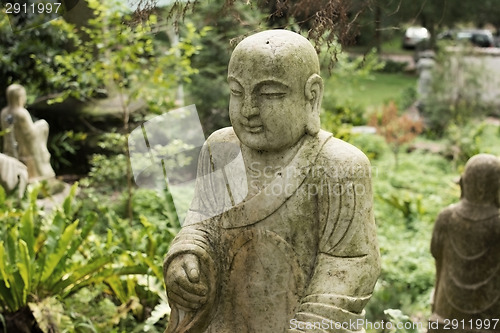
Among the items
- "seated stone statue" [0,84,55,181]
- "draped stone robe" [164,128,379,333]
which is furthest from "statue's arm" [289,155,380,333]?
"seated stone statue" [0,84,55,181]

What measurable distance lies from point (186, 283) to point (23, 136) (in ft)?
20.8

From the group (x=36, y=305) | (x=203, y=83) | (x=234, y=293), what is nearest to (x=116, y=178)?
(x=203, y=83)

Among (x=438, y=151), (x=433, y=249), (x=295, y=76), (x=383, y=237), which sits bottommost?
(x=438, y=151)

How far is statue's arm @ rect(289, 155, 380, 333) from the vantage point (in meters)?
2.61

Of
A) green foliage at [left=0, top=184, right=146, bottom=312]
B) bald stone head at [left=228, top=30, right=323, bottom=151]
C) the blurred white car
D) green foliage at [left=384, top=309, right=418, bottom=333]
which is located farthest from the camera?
the blurred white car

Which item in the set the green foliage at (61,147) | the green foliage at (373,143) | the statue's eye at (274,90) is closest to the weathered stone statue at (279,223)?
the statue's eye at (274,90)

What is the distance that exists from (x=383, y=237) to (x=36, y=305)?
4022mm

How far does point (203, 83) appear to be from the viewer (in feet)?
27.8

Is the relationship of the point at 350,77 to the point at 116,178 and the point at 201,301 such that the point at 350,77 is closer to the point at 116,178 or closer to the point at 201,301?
the point at 116,178

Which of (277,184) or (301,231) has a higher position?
(277,184)

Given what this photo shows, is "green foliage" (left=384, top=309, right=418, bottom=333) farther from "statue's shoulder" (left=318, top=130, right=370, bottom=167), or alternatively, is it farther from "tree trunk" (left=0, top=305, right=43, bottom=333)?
"tree trunk" (left=0, top=305, right=43, bottom=333)

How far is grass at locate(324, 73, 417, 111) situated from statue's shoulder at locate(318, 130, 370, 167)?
24.8ft

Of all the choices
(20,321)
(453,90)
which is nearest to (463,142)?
(453,90)

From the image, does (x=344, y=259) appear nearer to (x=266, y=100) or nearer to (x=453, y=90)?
(x=266, y=100)
